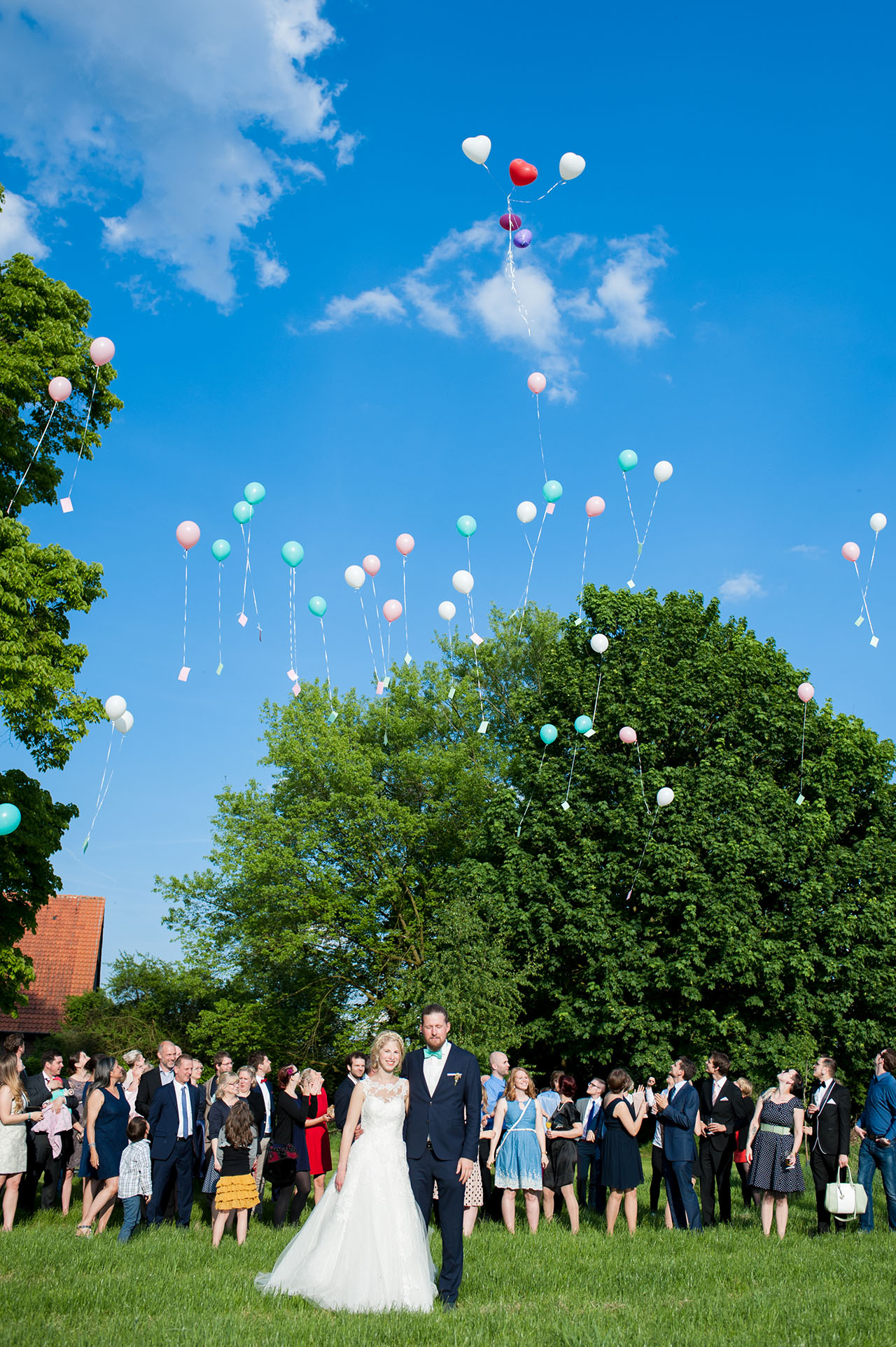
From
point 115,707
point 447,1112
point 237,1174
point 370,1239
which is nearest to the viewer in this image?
point 370,1239

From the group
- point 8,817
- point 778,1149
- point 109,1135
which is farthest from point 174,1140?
point 778,1149

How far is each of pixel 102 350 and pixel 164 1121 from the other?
9.66m

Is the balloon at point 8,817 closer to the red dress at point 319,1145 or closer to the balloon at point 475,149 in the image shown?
the red dress at point 319,1145

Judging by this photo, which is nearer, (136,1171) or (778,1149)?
(136,1171)

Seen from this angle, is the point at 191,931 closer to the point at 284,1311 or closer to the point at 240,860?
the point at 240,860

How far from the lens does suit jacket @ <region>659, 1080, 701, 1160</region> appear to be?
974 centimetres

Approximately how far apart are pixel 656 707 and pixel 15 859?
1386 centimetres

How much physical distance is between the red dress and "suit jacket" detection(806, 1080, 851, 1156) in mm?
5029

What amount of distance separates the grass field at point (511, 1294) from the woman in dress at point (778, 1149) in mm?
355

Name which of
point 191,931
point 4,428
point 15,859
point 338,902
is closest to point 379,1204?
point 15,859

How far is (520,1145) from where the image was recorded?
32.2 ft

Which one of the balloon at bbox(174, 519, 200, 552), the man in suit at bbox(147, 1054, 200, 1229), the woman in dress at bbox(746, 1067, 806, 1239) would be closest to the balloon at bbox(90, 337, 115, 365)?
the balloon at bbox(174, 519, 200, 552)

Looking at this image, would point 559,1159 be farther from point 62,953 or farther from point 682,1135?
point 62,953

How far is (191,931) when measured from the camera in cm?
2930
